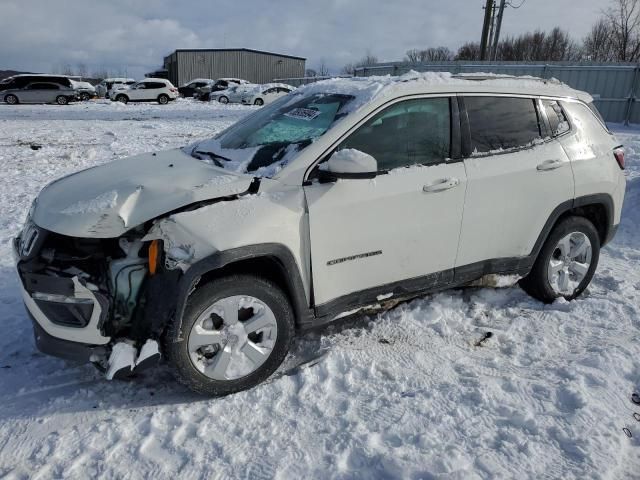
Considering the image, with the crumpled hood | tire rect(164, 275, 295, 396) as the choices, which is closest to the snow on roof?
the crumpled hood

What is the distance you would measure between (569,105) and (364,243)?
237cm

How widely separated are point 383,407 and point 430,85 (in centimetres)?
220

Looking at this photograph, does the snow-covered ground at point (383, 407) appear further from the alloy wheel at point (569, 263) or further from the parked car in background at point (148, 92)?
the parked car in background at point (148, 92)

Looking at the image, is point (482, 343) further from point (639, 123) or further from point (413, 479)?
point (639, 123)

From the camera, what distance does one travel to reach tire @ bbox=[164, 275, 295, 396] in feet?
8.84

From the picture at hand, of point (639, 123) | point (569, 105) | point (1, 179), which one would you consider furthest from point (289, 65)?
point (569, 105)

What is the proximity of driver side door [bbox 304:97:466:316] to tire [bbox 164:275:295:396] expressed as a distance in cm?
30

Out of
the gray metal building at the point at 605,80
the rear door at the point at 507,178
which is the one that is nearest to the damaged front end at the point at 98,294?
the rear door at the point at 507,178

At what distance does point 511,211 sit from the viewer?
12.1 feet

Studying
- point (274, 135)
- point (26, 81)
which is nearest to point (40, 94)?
point (26, 81)

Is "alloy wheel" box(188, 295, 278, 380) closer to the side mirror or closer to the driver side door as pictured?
the driver side door

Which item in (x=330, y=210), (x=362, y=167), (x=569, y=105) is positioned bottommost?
(x=330, y=210)

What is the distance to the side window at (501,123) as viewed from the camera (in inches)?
141

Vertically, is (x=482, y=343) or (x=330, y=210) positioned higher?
(x=330, y=210)
